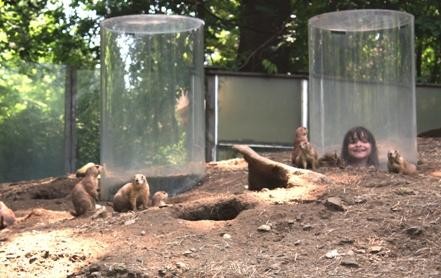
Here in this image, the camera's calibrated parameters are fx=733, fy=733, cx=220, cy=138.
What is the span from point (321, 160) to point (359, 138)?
50cm

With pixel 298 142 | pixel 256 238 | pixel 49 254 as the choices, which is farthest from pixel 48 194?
pixel 256 238

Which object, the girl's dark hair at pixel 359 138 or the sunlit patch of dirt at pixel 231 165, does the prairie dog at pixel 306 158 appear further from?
the sunlit patch of dirt at pixel 231 165

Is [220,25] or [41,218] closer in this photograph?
[41,218]

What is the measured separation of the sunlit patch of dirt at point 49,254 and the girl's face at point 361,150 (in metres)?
3.76

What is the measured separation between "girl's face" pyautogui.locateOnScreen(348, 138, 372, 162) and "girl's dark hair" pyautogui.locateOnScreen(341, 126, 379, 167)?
3cm

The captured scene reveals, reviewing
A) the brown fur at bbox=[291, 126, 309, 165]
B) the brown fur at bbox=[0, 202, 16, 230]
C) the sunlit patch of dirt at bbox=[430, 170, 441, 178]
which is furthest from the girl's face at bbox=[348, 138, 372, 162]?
the brown fur at bbox=[0, 202, 16, 230]

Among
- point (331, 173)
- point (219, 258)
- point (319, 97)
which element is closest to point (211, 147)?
point (319, 97)

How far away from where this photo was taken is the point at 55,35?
14.1 metres

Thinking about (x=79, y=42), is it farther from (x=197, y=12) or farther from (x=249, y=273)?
(x=249, y=273)

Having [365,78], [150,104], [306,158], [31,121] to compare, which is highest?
[365,78]

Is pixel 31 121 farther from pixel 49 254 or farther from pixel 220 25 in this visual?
pixel 49 254

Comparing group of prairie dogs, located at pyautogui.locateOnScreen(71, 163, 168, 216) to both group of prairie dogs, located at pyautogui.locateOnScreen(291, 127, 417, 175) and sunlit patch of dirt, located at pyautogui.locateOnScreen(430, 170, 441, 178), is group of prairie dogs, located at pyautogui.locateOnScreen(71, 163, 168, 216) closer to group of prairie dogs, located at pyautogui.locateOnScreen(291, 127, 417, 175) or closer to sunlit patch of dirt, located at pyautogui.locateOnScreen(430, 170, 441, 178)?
group of prairie dogs, located at pyautogui.locateOnScreen(291, 127, 417, 175)

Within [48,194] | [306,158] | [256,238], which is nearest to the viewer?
[256,238]

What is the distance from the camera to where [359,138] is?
8.38 metres
